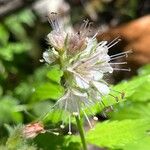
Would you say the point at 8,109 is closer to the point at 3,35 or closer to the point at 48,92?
the point at 3,35

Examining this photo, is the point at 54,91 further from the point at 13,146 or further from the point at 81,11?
the point at 81,11

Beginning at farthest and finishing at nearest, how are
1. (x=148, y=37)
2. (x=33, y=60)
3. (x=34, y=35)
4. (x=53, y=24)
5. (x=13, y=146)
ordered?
(x=34, y=35), (x=33, y=60), (x=148, y=37), (x=53, y=24), (x=13, y=146)

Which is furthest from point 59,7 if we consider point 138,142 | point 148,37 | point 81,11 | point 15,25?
point 138,142

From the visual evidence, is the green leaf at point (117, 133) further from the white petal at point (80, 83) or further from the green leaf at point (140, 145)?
the white petal at point (80, 83)

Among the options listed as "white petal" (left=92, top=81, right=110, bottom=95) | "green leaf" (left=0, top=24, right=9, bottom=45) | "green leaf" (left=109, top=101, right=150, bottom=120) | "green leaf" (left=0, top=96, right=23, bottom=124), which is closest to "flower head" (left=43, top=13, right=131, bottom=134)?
"white petal" (left=92, top=81, right=110, bottom=95)

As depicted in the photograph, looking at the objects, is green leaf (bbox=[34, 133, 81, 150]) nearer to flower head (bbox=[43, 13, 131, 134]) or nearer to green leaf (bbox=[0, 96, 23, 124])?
flower head (bbox=[43, 13, 131, 134])

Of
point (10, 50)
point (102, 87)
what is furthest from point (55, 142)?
point (10, 50)

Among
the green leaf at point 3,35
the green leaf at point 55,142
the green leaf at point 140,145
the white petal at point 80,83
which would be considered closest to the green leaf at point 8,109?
the green leaf at point 3,35
